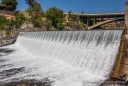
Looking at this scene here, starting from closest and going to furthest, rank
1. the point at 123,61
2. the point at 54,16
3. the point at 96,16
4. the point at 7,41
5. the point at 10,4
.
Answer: the point at 123,61 < the point at 7,41 < the point at 54,16 < the point at 10,4 < the point at 96,16

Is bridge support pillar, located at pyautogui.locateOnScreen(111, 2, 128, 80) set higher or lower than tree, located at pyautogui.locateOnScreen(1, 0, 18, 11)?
lower

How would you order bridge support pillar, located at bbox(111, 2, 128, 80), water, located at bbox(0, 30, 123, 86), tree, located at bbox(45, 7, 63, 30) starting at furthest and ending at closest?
tree, located at bbox(45, 7, 63, 30) → water, located at bbox(0, 30, 123, 86) → bridge support pillar, located at bbox(111, 2, 128, 80)

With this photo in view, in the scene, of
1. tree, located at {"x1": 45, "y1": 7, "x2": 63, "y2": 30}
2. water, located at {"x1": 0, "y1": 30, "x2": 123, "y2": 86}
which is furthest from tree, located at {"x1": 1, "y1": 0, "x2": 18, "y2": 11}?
water, located at {"x1": 0, "y1": 30, "x2": 123, "y2": 86}

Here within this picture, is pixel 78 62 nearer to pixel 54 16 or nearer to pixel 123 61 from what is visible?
pixel 123 61

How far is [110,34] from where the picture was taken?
13.0m

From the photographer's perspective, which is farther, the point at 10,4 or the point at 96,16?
the point at 96,16

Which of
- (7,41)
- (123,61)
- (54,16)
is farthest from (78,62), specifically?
(54,16)

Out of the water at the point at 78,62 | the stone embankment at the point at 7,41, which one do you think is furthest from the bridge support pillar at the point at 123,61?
the stone embankment at the point at 7,41

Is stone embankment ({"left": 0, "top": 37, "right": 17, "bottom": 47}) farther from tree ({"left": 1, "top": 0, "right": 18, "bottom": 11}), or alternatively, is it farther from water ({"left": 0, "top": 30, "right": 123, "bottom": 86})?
tree ({"left": 1, "top": 0, "right": 18, "bottom": 11})

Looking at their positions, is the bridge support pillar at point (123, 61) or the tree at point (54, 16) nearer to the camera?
the bridge support pillar at point (123, 61)

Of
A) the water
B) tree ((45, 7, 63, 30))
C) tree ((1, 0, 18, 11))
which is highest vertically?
tree ((1, 0, 18, 11))

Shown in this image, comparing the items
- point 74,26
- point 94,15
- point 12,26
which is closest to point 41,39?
point 12,26

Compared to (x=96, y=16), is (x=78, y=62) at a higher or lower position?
lower

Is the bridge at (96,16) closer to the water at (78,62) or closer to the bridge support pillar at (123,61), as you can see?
the water at (78,62)
